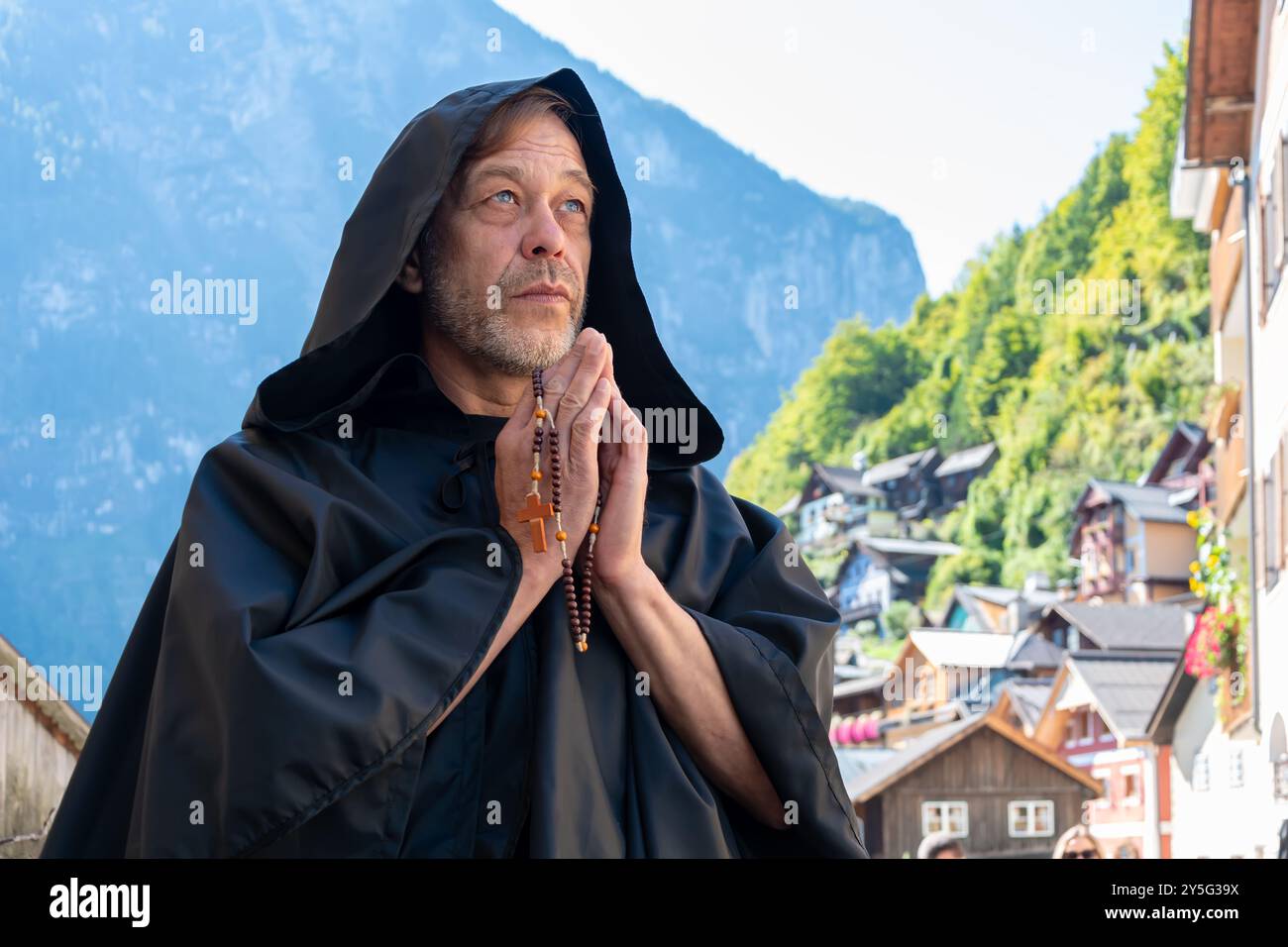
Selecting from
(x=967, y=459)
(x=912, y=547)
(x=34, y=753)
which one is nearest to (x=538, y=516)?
(x=34, y=753)

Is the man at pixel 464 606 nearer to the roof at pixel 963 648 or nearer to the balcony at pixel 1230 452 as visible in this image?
the balcony at pixel 1230 452

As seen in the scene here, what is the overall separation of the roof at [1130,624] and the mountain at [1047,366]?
68.4ft

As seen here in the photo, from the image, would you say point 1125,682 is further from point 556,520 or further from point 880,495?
point 880,495

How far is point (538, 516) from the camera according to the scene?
103 inches

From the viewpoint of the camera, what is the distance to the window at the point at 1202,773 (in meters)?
27.9

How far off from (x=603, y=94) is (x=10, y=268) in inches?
2065

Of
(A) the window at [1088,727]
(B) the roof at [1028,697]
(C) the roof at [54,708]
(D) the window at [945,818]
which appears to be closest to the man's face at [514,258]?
(C) the roof at [54,708]

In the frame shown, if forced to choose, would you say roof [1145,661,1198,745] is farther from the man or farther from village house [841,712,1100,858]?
the man

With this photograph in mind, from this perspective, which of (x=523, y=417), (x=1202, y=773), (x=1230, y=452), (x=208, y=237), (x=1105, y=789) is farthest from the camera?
(x=208, y=237)

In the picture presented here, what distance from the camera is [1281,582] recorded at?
14.2m

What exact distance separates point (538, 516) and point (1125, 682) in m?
40.4

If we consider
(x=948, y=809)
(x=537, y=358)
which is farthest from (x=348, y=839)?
(x=948, y=809)

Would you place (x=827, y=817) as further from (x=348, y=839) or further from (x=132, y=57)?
(x=132, y=57)

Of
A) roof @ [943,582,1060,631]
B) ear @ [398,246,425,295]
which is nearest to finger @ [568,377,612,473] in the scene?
ear @ [398,246,425,295]
